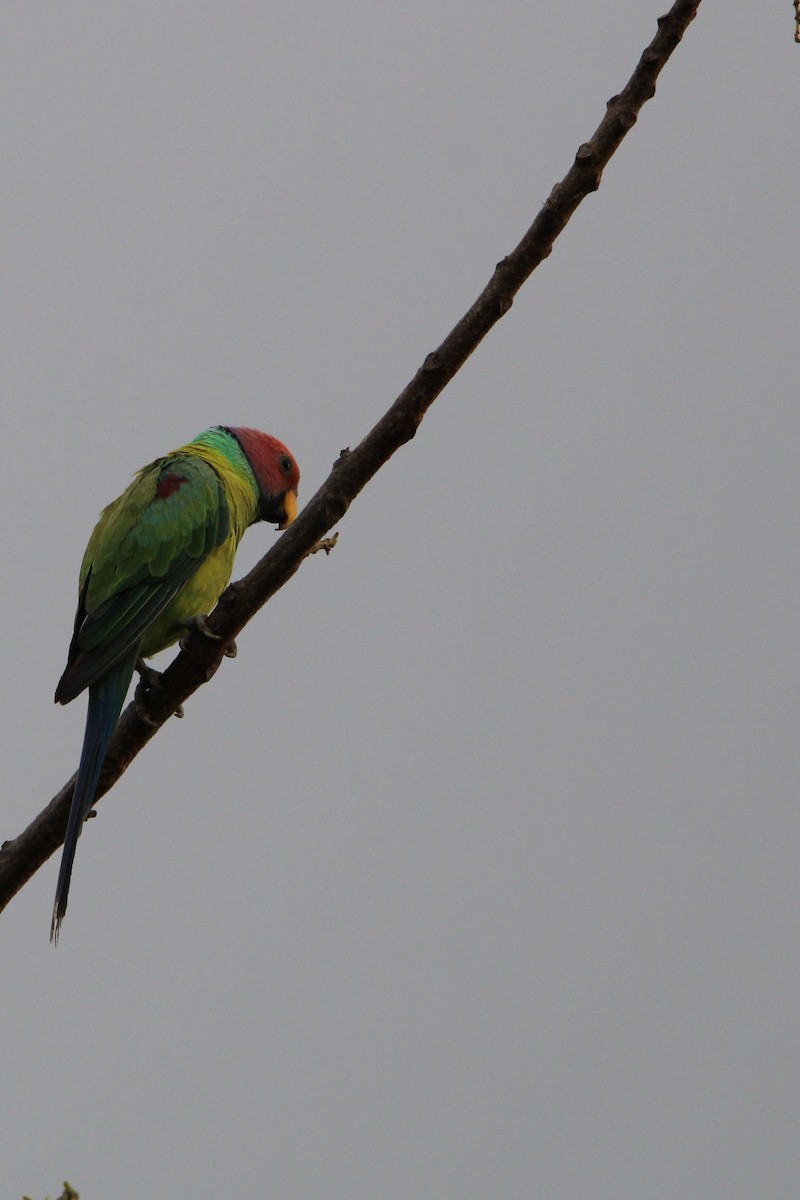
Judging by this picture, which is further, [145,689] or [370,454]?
[145,689]

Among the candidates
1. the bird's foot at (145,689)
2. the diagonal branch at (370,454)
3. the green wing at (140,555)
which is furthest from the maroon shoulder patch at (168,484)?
the diagonal branch at (370,454)

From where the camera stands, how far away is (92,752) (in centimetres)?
370

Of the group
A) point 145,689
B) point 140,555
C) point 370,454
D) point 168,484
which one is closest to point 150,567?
point 140,555

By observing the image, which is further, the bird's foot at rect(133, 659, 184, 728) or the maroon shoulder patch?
the maroon shoulder patch

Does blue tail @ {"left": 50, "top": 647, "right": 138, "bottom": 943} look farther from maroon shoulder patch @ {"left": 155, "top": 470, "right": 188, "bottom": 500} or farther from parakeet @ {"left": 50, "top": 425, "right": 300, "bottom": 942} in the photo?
maroon shoulder patch @ {"left": 155, "top": 470, "right": 188, "bottom": 500}

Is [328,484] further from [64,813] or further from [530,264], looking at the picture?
[64,813]

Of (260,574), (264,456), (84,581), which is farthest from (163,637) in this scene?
(260,574)

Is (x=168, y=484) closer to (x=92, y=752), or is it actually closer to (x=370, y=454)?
(x=92, y=752)

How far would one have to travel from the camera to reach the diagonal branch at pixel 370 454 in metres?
2.62

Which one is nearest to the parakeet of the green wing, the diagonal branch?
the green wing

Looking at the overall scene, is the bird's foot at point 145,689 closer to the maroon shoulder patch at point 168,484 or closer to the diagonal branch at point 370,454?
the diagonal branch at point 370,454

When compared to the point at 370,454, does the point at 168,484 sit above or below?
above

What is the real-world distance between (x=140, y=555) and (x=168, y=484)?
0.42m

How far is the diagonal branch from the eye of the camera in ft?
8.59
